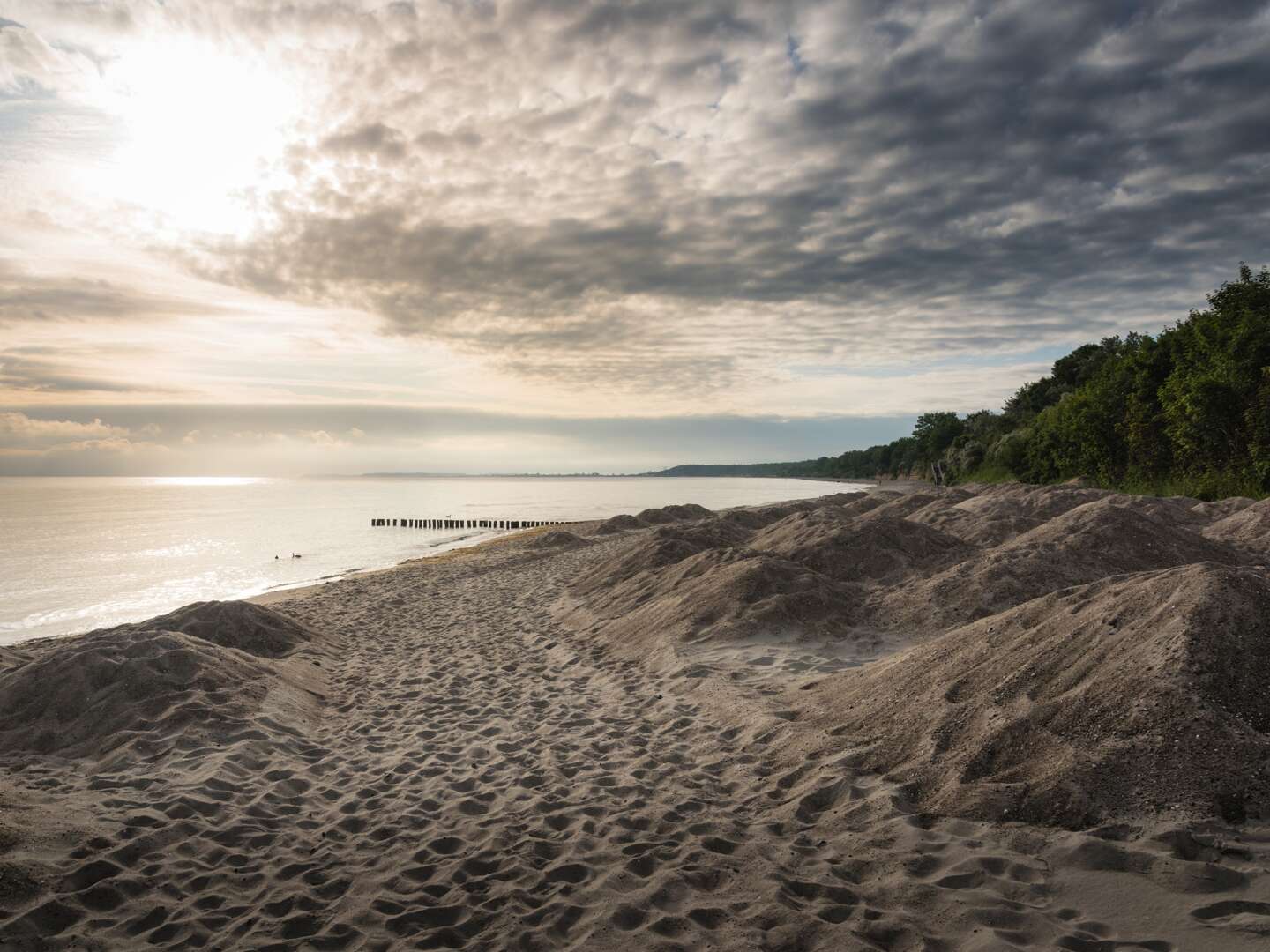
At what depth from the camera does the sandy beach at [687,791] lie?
4328 mm

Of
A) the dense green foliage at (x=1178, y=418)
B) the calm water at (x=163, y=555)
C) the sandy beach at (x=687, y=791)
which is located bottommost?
the calm water at (x=163, y=555)

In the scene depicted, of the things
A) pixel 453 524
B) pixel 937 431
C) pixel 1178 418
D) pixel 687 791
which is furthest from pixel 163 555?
pixel 937 431

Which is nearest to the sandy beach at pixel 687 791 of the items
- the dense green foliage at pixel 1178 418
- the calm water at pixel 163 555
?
the calm water at pixel 163 555

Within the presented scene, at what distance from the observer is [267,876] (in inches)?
203

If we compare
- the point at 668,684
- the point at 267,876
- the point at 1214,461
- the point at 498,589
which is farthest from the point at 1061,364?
the point at 267,876

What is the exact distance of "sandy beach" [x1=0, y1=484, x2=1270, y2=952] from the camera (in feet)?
14.2

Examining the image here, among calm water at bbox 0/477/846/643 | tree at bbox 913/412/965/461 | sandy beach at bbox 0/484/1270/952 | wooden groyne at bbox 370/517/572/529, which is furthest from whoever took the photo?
tree at bbox 913/412/965/461


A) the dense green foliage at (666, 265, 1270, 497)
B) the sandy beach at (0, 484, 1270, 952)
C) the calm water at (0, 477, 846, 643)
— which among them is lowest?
the calm water at (0, 477, 846, 643)

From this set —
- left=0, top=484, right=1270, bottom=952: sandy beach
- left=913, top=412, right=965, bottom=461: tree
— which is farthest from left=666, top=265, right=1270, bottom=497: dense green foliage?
left=913, top=412, right=965, bottom=461: tree

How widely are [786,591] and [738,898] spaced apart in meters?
9.02

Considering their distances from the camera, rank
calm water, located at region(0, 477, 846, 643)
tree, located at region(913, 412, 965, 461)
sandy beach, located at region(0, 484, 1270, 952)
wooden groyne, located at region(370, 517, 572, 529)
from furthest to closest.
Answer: tree, located at region(913, 412, 965, 461) → wooden groyne, located at region(370, 517, 572, 529) → calm water, located at region(0, 477, 846, 643) → sandy beach, located at region(0, 484, 1270, 952)

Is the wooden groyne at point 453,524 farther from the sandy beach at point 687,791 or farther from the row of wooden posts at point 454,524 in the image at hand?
the sandy beach at point 687,791

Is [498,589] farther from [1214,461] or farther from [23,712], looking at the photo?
[1214,461]

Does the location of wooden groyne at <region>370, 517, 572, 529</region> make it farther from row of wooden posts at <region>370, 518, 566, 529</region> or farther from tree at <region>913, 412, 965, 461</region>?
tree at <region>913, 412, 965, 461</region>
